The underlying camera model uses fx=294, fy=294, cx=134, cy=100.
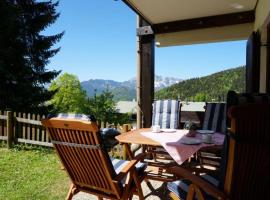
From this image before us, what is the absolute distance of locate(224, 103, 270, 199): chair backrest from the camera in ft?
6.40

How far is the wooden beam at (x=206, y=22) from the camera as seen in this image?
571 centimetres

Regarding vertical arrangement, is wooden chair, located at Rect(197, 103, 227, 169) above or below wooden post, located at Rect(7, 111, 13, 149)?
Answer: above

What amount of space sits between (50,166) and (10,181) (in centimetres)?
94

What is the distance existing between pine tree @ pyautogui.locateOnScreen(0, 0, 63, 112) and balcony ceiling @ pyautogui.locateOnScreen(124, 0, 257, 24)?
824 centimetres

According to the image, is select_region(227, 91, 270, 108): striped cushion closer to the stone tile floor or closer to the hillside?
the stone tile floor

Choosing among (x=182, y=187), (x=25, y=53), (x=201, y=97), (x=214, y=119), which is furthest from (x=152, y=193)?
(x=25, y=53)

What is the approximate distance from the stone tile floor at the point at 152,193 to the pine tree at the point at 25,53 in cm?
944

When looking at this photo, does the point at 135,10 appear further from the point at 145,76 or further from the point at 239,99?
the point at 239,99

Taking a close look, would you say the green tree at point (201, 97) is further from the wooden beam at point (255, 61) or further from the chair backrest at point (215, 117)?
the chair backrest at point (215, 117)

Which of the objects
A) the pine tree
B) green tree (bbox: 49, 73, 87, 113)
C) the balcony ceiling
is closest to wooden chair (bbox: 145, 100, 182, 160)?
the balcony ceiling

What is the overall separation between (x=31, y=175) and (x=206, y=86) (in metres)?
12.9

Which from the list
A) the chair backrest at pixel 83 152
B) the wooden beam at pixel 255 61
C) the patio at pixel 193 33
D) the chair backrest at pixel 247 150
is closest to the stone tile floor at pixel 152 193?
the patio at pixel 193 33

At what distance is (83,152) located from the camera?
261 cm

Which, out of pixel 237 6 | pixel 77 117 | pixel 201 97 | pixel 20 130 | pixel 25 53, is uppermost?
pixel 25 53
